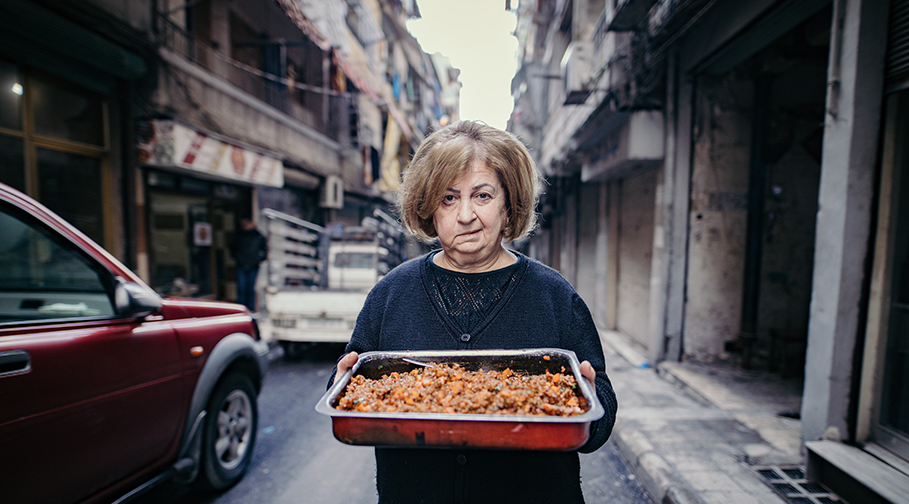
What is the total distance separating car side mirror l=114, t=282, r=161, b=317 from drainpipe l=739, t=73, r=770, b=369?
686cm

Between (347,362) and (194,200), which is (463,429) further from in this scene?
(194,200)

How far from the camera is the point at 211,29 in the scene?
947 cm

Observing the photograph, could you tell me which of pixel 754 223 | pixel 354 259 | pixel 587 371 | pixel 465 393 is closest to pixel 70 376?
pixel 465 393

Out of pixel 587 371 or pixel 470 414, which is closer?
pixel 470 414

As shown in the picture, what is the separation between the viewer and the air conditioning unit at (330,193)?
602 inches

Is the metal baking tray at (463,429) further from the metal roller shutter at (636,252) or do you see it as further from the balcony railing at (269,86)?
the balcony railing at (269,86)

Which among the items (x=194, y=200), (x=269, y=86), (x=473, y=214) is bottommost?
(x=473, y=214)

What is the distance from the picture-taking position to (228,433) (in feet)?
11.0

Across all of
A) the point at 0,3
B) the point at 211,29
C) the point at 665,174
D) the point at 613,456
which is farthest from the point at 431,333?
the point at 211,29

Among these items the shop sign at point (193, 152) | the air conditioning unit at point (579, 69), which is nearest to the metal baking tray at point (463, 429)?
the shop sign at point (193, 152)

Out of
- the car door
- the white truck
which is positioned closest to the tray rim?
the car door

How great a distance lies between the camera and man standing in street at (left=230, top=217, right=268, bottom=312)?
910 cm

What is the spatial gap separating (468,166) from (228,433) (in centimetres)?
315

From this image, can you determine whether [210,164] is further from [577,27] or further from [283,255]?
[577,27]
